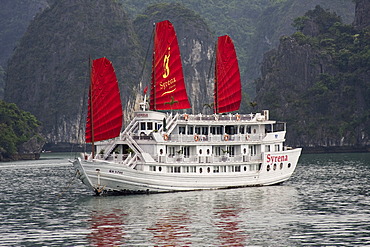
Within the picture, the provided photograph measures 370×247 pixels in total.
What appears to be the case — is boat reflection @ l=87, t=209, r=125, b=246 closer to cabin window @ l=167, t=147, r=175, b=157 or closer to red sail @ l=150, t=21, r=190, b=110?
cabin window @ l=167, t=147, r=175, b=157

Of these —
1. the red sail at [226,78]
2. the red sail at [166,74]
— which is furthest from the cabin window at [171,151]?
the red sail at [226,78]

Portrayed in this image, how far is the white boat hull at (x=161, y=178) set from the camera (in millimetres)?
48781

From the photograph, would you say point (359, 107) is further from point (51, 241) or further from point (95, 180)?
point (51, 241)

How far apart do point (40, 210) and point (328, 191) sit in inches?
757

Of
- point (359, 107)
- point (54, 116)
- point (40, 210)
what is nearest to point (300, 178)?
point (40, 210)

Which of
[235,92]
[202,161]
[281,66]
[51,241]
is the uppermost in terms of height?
[281,66]

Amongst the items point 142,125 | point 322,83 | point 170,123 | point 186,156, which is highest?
point 322,83

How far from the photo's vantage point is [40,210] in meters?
44.6

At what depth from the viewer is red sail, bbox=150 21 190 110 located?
55.6 meters

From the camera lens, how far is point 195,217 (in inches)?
1549

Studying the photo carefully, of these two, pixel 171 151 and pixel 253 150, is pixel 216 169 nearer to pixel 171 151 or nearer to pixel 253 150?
pixel 171 151

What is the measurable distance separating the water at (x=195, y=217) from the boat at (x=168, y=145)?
3.63 ft

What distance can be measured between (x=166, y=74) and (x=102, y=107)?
6.64 m

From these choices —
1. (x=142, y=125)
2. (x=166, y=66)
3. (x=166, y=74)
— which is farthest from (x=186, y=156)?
(x=166, y=66)
